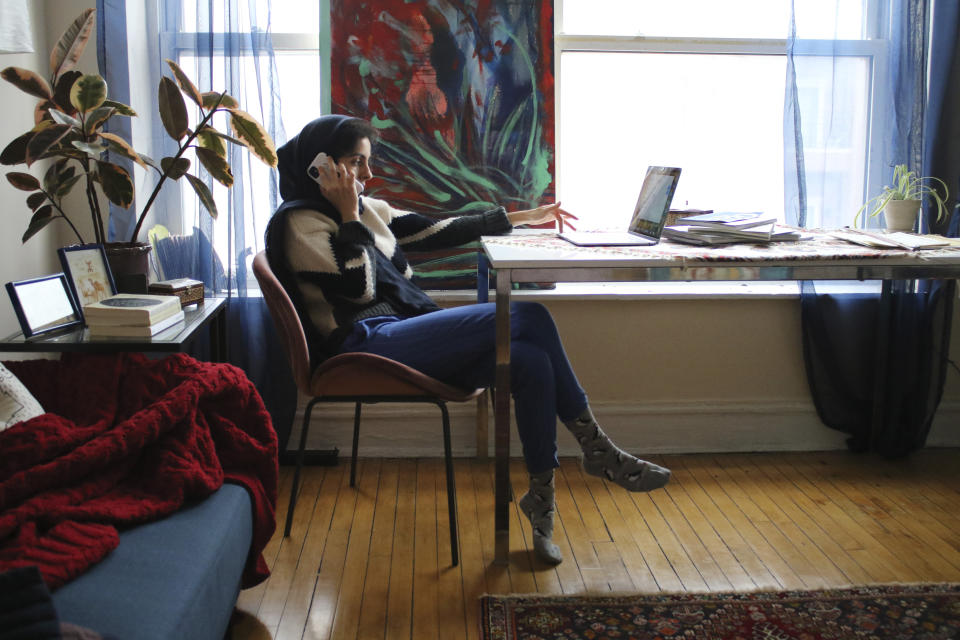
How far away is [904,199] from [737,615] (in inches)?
55.5

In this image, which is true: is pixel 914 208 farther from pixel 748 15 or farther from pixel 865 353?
pixel 748 15

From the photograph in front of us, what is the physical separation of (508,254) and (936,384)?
1707mm

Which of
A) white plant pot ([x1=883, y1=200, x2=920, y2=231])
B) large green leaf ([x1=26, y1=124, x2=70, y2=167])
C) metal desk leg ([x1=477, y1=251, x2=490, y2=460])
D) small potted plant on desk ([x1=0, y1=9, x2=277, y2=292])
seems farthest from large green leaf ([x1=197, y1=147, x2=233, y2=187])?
white plant pot ([x1=883, y1=200, x2=920, y2=231])

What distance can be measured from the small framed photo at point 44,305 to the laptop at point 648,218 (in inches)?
46.7

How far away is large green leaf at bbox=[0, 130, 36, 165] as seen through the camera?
74.1 inches

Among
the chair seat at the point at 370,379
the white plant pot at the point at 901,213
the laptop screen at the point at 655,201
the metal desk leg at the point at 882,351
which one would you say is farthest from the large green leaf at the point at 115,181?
the metal desk leg at the point at 882,351

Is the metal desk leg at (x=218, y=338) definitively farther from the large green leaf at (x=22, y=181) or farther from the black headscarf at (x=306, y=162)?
the large green leaf at (x=22, y=181)

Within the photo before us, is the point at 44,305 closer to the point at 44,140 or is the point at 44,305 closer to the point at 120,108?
the point at 44,140

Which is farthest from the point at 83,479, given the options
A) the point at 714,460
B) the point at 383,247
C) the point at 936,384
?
the point at 936,384

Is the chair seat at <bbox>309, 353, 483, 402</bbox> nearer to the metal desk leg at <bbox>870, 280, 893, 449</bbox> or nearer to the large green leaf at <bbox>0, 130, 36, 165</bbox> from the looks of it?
the large green leaf at <bbox>0, 130, 36, 165</bbox>

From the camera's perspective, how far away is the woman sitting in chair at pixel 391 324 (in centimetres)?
200

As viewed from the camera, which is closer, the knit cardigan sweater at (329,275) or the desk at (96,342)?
the desk at (96,342)

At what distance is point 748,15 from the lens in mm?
2777

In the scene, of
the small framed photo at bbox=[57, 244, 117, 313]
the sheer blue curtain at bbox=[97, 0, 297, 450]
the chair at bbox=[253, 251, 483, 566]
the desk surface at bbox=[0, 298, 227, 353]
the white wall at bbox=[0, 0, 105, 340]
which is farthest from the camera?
the sheer blue curtain at bbox=[97, 0, 297, 450]
